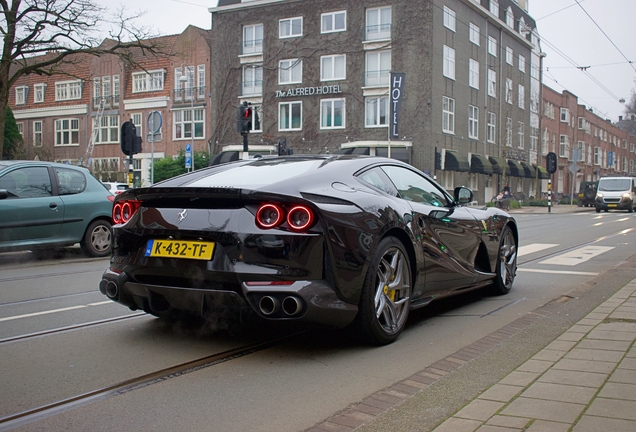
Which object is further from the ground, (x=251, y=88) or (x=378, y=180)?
(x=251, y=88)

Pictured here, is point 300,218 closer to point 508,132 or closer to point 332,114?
point 332,114

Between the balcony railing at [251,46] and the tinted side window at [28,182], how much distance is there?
36.5 metres

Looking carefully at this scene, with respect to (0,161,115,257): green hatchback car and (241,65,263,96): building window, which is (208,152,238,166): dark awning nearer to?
(241,65,263,96): building window

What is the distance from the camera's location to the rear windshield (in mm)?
4887

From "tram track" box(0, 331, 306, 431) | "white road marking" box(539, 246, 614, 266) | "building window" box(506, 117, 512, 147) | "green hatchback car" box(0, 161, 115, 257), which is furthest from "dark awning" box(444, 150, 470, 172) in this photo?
"tram track" box(0, 331, 306, 431)

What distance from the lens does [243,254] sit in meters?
4.45

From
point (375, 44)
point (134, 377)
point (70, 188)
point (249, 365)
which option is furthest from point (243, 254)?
point (375, 44)

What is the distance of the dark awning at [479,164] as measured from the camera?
46.3m

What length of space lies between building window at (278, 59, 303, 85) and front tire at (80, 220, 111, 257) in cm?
3416

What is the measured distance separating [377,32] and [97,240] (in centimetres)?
3352

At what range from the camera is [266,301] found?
14.3 ft

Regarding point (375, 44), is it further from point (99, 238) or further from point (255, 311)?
point (255, 311)

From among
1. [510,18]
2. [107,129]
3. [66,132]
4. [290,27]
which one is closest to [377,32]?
[290,27]

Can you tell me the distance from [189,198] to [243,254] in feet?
2.00
